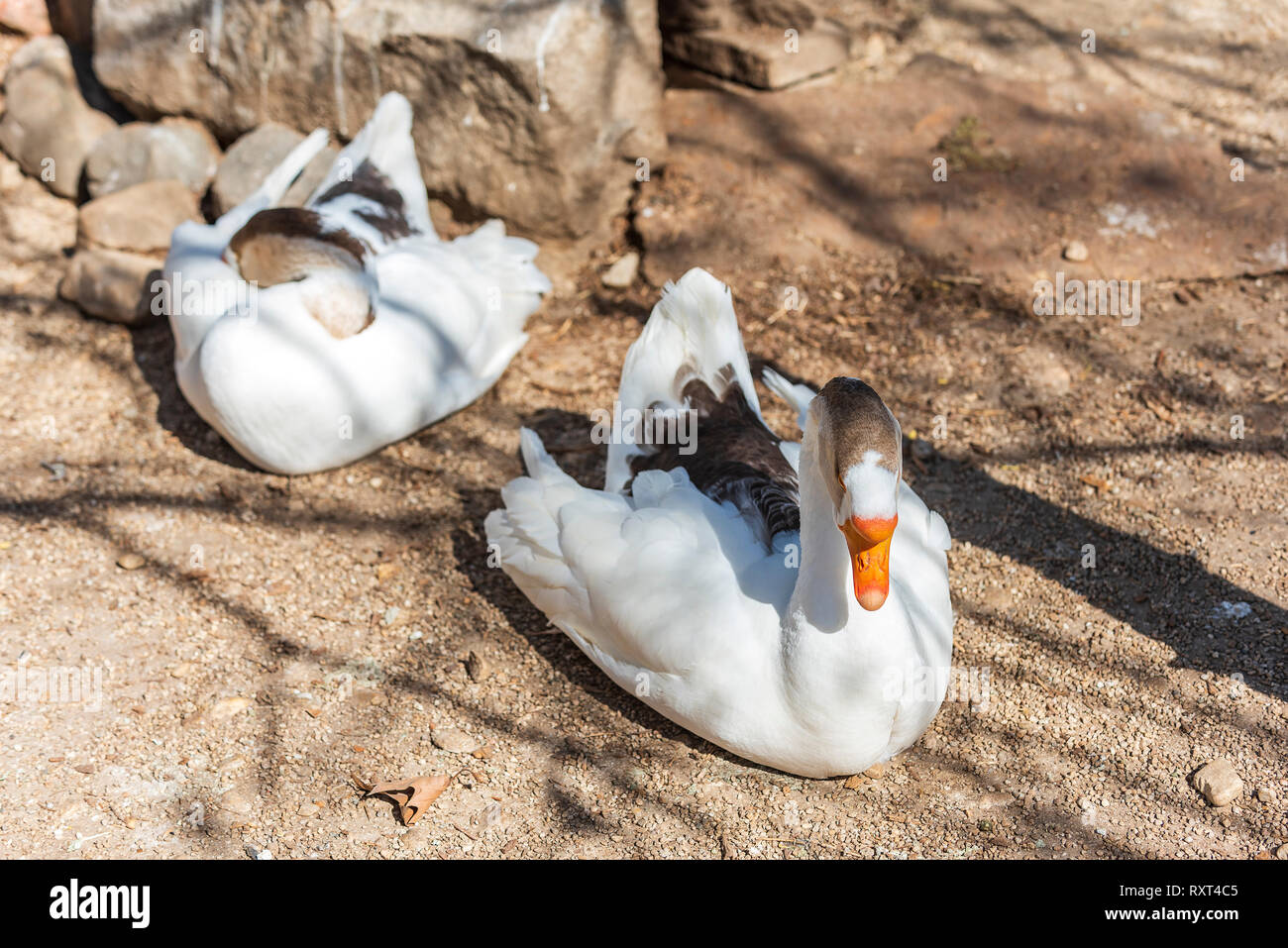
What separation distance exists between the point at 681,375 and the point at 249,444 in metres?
1.80

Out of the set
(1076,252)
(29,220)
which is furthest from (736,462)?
(29,220)

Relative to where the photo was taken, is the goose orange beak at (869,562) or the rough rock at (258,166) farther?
the rough rock at (258,166)

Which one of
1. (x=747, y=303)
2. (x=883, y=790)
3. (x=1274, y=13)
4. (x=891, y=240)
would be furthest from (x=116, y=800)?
(x=1274, y=13)

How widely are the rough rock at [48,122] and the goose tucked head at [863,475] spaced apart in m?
5.32

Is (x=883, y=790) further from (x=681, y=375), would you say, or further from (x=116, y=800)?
(x=116, y=800)

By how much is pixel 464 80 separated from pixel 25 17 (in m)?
3.11

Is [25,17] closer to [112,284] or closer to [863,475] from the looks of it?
[112,284]

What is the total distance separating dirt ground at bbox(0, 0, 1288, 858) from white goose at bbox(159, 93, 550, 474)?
0.83ft

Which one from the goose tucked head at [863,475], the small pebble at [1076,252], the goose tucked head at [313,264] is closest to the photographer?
the goose tucked head at [863,475]

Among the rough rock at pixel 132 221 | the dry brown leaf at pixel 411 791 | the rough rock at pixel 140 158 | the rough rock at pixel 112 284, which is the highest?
the rough rock at pixel 140 158

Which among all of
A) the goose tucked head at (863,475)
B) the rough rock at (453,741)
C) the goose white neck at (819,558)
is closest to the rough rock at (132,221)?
the rough rock at (453,741)

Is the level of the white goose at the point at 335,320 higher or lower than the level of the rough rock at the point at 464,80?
lower

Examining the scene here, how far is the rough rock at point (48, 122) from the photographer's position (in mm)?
6434

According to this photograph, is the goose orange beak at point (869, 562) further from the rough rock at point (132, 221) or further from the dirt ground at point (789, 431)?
the rough rock at point (132, 221)
